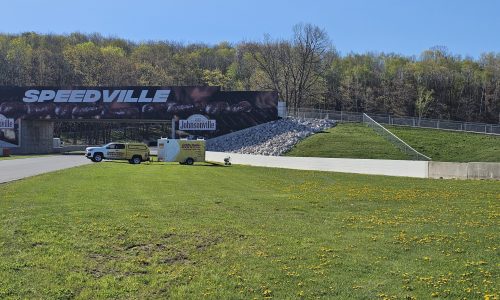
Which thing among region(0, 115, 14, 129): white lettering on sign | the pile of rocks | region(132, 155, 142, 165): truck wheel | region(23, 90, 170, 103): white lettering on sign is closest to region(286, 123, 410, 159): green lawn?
the pile of rocks

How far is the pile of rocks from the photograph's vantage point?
2294 inches

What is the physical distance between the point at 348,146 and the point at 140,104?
29051 millimetres

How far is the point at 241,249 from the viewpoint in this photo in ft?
29.6

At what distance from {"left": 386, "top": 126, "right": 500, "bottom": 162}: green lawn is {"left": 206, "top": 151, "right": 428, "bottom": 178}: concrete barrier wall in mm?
17377

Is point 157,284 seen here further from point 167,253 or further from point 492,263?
point 492,263

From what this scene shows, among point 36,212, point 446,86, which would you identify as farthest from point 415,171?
point 446,86

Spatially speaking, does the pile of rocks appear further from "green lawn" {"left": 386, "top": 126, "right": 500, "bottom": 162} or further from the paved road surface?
the paved road surface

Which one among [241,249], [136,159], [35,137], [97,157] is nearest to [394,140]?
[136,159]

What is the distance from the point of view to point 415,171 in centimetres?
3300

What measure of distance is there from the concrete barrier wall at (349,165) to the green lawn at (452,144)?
1738 cm

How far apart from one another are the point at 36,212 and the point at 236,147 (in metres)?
49.0

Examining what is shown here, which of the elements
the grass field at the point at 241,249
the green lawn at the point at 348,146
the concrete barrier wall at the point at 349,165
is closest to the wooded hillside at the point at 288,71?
the green lawn at the point at 348,146

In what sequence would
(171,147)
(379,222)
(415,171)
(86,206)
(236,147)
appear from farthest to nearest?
(236,147) < (171,147) < (415,171) < (86,206) < (379,222)

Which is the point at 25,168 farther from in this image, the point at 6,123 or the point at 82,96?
the point at 6,123
